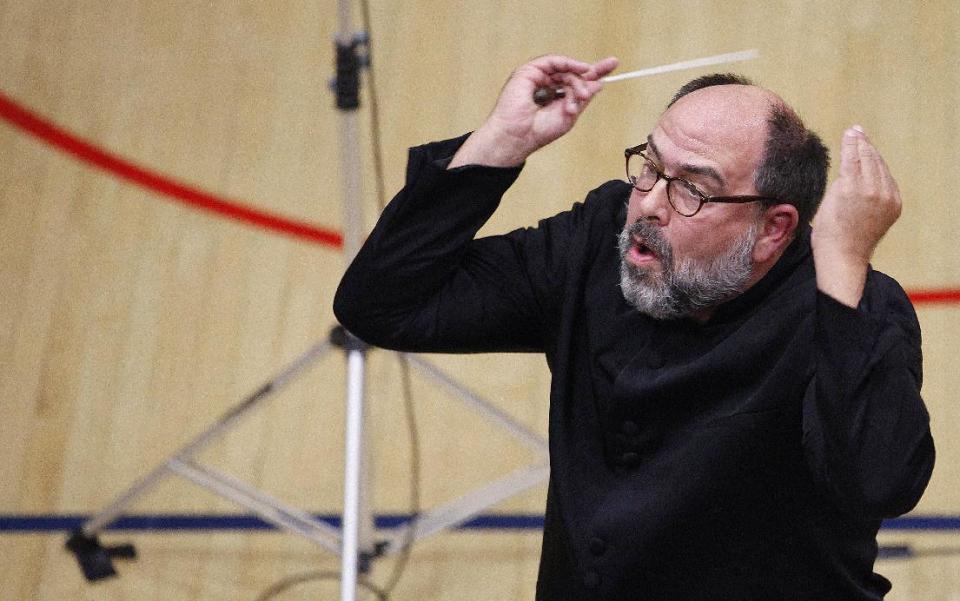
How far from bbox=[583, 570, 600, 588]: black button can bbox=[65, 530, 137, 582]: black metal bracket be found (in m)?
1.71

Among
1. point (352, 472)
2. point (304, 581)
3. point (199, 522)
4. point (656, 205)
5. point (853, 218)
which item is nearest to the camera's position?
point (853, 218)

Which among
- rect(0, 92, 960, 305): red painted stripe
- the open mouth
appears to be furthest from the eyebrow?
rect(0, 92, 960, 305): red painted stripe

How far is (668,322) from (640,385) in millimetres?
119

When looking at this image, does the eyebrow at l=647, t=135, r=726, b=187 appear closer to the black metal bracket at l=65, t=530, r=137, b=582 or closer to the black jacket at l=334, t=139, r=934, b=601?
the black jacket at l=334, t=139, r=934, b=601

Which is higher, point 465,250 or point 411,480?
point 465,250

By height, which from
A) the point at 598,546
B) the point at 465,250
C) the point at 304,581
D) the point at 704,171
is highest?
the point at 704,171

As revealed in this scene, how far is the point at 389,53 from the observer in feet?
14.9

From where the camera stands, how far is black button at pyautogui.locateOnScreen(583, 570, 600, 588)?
2.00 meters

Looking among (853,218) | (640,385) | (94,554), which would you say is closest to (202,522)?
Result: (94,554)

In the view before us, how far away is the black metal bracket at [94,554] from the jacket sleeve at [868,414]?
2.13 meters

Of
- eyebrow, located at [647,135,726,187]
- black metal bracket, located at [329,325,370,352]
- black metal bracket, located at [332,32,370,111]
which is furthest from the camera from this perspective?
black metal bracket, located at [329,325,370,352]

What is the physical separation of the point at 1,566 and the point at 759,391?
7.13 ft

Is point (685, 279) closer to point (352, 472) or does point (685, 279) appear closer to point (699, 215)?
point (699, 215)

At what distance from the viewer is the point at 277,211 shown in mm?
4145
